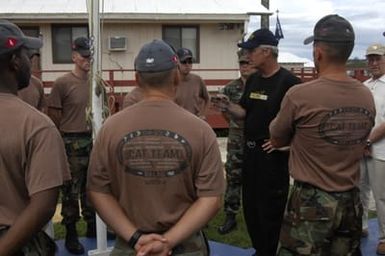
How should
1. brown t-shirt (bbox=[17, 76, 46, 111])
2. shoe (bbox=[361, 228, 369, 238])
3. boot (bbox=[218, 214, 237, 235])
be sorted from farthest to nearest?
boot (bbox=[218, 214, 237, 235]) < shoe (bbox=[361, 228, 369, 238]) < brown t-shirt (bbox=[17, 76, 46, 111])

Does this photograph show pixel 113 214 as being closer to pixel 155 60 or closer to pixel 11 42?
pixel 155 60

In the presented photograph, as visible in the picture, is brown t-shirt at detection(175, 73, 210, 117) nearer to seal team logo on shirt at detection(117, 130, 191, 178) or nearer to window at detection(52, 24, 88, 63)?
seal team logo on shirt at detection(117, 130, 191, 178)

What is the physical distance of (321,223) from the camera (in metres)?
2.91

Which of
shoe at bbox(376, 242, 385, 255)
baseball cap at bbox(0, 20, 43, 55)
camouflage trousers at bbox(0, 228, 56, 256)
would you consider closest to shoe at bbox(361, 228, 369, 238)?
shoe at bbox(376, 242, 385, 255)

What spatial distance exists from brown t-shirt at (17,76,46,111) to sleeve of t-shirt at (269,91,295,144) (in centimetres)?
222

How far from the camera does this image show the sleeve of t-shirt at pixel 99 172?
87.4 inches

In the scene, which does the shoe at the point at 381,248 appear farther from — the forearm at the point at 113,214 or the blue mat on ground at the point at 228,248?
the forearm at the point at 113,214

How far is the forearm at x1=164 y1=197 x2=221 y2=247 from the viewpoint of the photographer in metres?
2.13

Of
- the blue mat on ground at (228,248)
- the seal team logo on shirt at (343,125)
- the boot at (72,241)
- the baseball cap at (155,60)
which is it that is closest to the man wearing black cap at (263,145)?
the blue mat on ground at (228,248)

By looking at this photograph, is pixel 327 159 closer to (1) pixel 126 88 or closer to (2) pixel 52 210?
(2) pixel 52 210

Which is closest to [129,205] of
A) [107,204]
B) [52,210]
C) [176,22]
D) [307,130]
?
[107,204]

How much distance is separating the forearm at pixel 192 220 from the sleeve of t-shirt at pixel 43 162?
510 mm

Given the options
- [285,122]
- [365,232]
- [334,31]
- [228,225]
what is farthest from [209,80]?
[334,31]

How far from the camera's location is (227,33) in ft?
45.5
